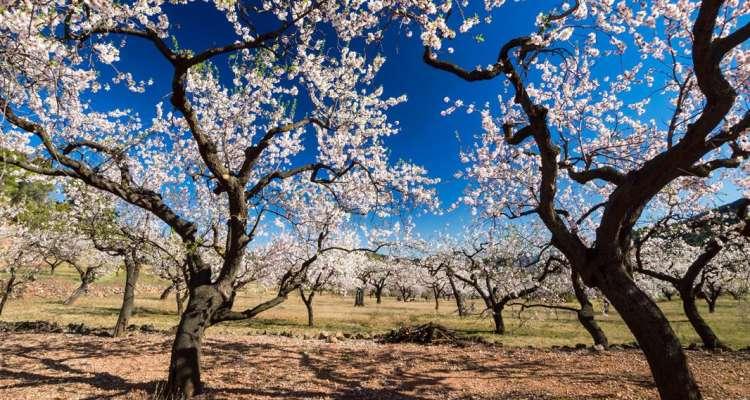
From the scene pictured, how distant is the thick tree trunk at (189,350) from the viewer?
793 cm

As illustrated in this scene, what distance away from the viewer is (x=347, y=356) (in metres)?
13.5

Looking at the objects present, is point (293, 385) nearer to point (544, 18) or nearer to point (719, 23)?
point (544, 18)

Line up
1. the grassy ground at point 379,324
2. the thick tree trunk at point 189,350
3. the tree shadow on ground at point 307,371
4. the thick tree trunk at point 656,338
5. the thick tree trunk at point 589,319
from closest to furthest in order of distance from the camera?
the thick tree trunk at point 656,338
the thick tree trunk at point 189,350
the tree shadow on ground at point 307,371
the thick tree trunk at point 589,319
the grassy ground at point 379,324

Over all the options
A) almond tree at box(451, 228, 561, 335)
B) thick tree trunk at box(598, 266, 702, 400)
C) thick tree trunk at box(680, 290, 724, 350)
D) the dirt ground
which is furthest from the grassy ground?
thick tree trunk at box(598, 266, 702, 400)

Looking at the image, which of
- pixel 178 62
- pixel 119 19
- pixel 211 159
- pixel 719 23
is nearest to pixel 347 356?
pixel 211 159

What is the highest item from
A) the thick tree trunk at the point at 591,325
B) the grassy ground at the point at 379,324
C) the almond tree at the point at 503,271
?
the almond tree at the point at 503,271

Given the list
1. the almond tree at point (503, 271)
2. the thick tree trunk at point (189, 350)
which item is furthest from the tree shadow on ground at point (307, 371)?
the almond tree at point (503, 271)

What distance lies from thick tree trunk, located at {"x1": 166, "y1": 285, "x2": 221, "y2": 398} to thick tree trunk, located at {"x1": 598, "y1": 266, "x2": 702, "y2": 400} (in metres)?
7.70

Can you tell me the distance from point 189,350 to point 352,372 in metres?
4.68

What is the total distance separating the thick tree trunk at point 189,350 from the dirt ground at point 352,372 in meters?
0.53

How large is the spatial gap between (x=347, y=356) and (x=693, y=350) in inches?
476

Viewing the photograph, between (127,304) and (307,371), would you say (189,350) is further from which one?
(127,304)

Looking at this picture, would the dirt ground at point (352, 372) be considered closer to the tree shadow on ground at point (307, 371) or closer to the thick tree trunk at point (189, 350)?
the tree shadow on ground at point (307, 371)

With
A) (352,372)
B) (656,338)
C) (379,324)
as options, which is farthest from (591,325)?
(379,324)
